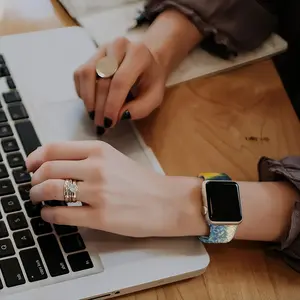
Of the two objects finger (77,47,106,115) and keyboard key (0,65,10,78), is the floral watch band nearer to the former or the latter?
finger (77,47,106,115)

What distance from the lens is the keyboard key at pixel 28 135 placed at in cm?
76

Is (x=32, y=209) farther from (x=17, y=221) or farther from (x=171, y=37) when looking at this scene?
(x=171, y=37)

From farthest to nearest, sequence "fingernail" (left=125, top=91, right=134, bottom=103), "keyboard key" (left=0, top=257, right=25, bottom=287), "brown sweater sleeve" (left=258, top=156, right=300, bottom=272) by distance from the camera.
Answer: "fingernail" (left=125, top=91, right=134, bottom=103)
"brown sweater sleeve" (left=258, top=156, right=300, bottom=272)
"keyboard key" (left=0, top=257, right=25, bottom=287)

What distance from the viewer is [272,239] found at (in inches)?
29.3

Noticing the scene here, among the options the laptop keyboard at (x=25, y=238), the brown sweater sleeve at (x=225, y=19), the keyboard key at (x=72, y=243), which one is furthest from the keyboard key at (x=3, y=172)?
the brown sweater sleeve at (x=225, y=19)

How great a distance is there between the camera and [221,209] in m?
0.71

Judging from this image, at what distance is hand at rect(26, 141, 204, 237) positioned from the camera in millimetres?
683

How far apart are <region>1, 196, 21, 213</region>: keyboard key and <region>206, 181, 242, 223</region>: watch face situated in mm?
208

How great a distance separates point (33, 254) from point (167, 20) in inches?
17.2

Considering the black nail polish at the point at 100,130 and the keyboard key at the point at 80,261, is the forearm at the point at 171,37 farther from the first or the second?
the keyboard key at the point at 80,261

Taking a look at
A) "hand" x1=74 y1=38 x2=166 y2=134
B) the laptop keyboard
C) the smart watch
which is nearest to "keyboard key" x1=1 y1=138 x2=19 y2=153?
the laptop keyboard

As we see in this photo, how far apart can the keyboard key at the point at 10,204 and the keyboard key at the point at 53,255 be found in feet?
0.15

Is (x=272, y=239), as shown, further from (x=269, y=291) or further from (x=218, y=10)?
(x=218, y=10)

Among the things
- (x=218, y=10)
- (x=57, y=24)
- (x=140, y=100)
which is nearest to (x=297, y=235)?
(x=140, y=100)
